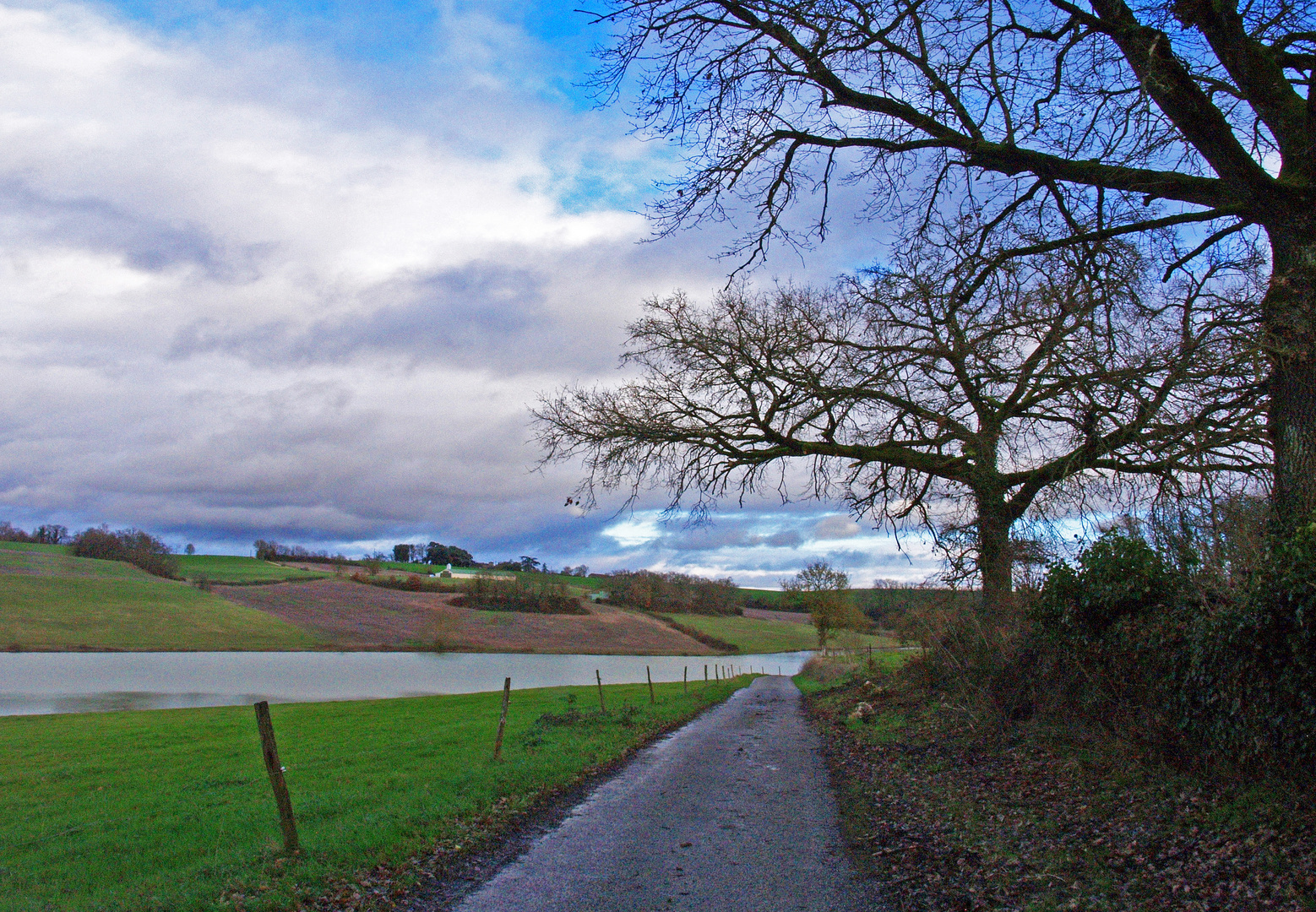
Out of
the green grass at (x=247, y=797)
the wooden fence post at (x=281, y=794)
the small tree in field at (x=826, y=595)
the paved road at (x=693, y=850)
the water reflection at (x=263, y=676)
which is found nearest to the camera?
the paved road at (x=693, y=850)

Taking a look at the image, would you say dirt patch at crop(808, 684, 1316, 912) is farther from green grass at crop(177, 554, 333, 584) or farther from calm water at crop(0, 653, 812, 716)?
green grass at crop(177, 554, 333, 584)

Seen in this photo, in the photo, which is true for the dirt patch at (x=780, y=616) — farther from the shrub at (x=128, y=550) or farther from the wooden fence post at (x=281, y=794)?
the wooden fence post at (x=281, y=794)

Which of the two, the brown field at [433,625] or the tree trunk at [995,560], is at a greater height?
the tree trunk at [995,560]

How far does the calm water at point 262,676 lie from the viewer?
139 feet

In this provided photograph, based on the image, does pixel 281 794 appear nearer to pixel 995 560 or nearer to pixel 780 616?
pixel 995 560

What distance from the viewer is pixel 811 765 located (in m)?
13.7

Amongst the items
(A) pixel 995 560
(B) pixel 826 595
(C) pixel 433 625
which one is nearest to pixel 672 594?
(C) pixel 433 625

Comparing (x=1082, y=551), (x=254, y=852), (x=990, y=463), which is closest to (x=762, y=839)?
(x=254, y=852)

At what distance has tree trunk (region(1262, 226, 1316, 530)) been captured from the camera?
23.0ft

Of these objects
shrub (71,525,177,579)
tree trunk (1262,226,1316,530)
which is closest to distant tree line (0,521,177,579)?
shrub (71,525,177,579)

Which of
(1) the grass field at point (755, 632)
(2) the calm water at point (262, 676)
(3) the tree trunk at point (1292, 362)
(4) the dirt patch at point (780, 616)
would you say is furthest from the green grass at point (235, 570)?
(3) the tree trunk at point (1292, 362)

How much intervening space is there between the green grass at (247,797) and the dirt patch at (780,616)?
121 meters

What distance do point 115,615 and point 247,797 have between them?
8354 cm

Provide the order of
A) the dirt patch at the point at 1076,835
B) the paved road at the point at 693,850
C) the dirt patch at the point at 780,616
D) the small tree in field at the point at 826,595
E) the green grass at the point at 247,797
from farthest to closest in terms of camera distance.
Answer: the dirt patch at the point at 780,616
the small tree in field at the point at 826,595
the green grass at the point at 247,797
the paved road at the point at 693,850
the dirt patch at the point at 1076,835
